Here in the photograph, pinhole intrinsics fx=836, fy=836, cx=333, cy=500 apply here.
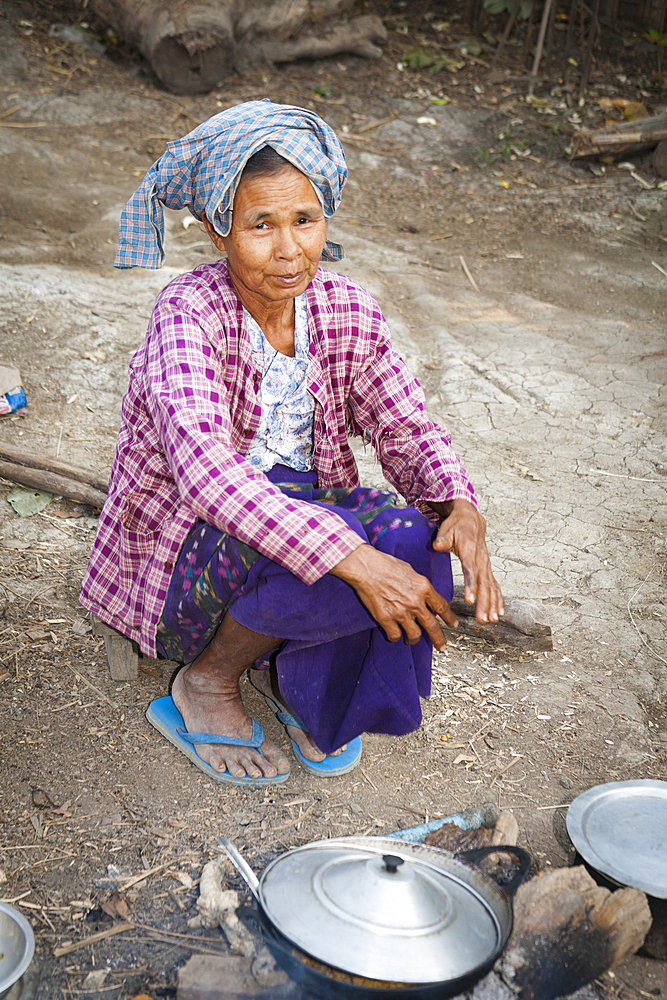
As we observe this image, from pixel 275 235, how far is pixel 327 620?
0.90 meters

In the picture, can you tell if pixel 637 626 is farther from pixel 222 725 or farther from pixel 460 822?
pixel 222 725

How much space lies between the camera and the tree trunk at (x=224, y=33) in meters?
6.86

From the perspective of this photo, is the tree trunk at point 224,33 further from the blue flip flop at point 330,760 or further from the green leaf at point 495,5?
the blue flip flop at point 330,760

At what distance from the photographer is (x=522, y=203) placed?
654 centimetres

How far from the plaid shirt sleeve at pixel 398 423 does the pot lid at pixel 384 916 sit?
0.94 metres

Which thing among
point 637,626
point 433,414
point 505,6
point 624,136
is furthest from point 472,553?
point 505,6

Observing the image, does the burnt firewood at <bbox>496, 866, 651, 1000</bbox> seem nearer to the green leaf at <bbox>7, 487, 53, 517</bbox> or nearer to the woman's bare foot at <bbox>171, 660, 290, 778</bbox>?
the woman's bare foot at <bbox>171, 660, 290, 778</bbox>

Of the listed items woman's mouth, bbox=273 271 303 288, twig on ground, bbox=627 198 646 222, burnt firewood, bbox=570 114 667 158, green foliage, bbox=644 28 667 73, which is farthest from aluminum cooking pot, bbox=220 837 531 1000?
green foliage, bbox=644 28 667 73

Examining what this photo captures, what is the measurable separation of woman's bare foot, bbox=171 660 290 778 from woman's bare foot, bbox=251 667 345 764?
0.20ft

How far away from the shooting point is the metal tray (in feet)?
5.69

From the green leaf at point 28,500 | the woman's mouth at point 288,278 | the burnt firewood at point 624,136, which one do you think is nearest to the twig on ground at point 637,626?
the woman's mouth at point 288,278

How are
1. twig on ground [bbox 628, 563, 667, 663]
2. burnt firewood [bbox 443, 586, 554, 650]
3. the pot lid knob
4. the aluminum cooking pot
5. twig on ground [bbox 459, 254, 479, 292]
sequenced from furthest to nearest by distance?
twig on ground [bbox 459, 254, 479, 292] → twig on ground [bbox 628, 563, 667, 663] → burnt firewood [bbox 443, 586, 554, 650] → the pot lid knob → the aluminum cooking pot

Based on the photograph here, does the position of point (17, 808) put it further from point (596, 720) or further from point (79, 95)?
point (79, 95)

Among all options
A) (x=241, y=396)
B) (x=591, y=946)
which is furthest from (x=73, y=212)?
(x=591, y=946)
